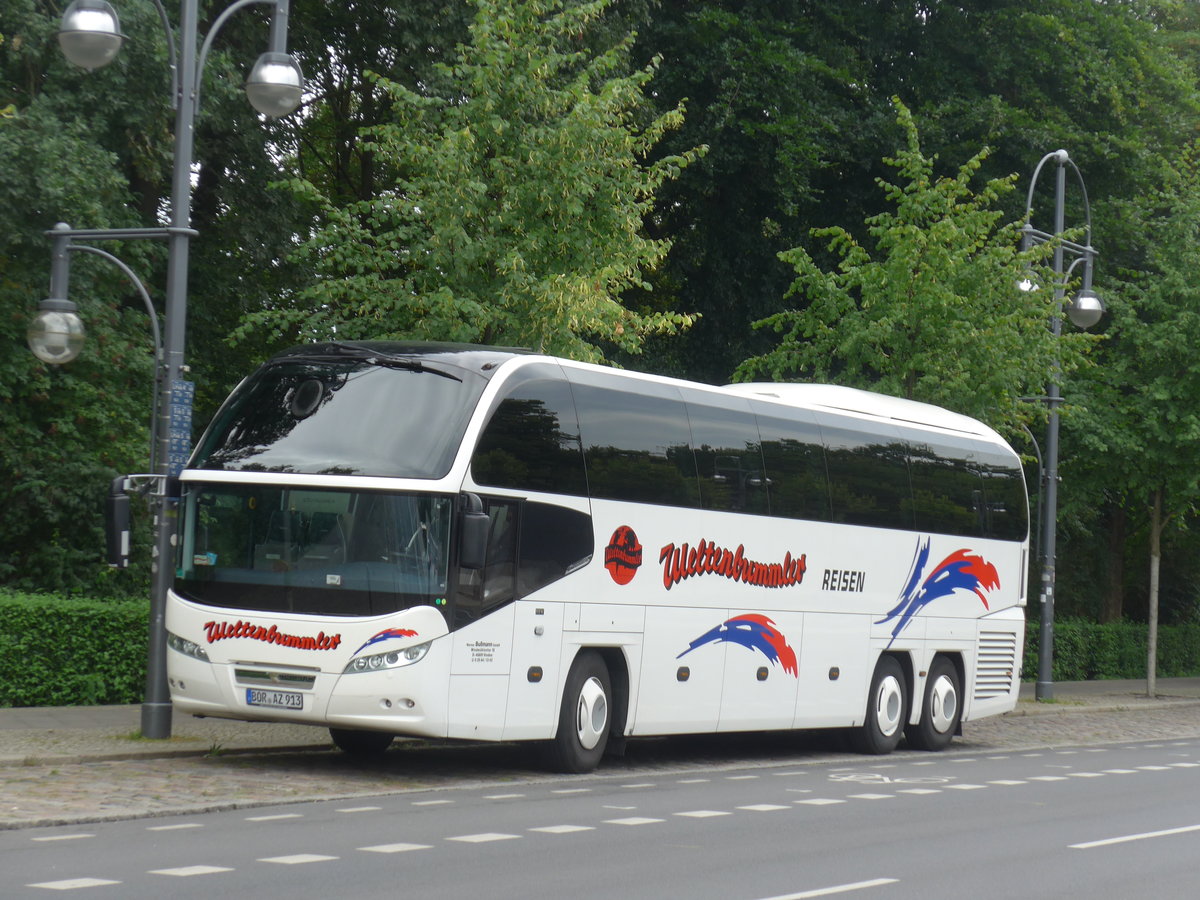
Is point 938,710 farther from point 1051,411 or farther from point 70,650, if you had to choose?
point 70,650

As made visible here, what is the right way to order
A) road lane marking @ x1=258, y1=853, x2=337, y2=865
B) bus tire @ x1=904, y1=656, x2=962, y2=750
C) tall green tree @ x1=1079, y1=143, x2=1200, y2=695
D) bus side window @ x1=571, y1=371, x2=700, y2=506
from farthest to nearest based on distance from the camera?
tall green tree @ x1=1079, y1=143, x2=1200, y2=695 < bus tire @ x1=904, y1=656, x2=962, y2=750 < bus side window @ x1=571, y1=371, x2=700, y2=506 < road lane marking @ x1=258, y1=853, x2=337, y2=865

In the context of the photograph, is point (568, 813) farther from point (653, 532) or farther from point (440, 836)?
point (653, 532)

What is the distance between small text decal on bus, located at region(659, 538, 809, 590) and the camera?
1633 centimetres

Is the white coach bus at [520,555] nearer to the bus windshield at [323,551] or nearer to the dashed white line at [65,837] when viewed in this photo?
the bus windshield at [323,551]

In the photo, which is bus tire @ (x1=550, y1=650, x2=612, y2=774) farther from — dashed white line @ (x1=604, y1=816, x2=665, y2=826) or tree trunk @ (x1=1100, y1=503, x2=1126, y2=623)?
tree trunk @ (x1=1100, y1=503, x2=1126, y2=623)

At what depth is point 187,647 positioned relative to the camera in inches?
565

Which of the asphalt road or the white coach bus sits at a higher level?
the white coach bus

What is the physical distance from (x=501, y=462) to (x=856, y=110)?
20377 millimetres

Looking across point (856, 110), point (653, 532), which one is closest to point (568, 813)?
point (653, 532)

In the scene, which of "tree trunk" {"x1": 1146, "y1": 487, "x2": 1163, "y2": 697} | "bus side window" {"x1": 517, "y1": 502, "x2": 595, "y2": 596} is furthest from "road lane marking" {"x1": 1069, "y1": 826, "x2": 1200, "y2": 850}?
"tree trunk" {"x1": 1146, "y1": 487, "x2": 1163, "y2": 697}

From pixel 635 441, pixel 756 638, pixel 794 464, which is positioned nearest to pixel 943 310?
pixel 794 464

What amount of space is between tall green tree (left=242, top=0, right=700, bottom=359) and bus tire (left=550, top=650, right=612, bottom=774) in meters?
4.88

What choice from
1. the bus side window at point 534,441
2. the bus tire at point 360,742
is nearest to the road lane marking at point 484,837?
the bus side window at point 534,441

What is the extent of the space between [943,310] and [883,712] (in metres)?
7.48
